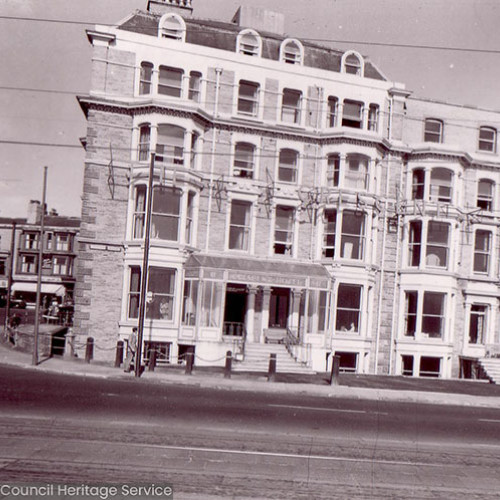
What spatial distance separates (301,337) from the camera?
2600cm

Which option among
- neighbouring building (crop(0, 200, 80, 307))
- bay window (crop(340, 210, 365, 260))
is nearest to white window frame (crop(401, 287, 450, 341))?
bay window (crop(340, 210, 365, 260))

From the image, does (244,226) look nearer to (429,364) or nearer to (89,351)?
(89,351)

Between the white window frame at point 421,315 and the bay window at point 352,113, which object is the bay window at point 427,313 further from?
the bay window at point 352,113

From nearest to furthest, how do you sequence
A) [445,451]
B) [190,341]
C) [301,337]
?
[445,451] → [190,341] → [301,337]

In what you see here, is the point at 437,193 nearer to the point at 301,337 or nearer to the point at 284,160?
the point at 284,160

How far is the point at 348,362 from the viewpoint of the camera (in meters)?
27.2

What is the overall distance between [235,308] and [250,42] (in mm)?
12002

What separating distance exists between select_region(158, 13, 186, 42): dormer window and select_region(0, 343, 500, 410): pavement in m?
14.0

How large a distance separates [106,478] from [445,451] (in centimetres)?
651

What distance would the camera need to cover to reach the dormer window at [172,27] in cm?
2556

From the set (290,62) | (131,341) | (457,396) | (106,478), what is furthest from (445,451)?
(290,62)

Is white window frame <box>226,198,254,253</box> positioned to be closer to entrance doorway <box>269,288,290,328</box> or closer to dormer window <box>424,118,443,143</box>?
entrance doorway <box>269,288,290,328</box>

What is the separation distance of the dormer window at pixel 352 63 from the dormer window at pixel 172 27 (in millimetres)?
7752

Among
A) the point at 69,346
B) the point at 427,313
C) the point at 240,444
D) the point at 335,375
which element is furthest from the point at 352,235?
the point at 240,444
